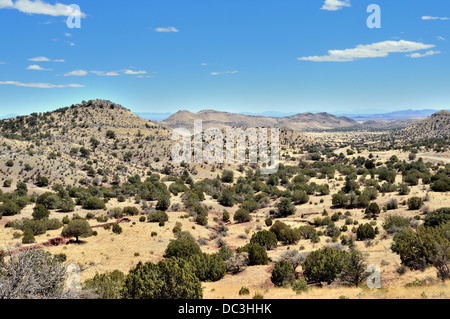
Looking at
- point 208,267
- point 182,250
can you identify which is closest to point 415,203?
point 208,267

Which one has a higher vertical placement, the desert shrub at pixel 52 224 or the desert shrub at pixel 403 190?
the desert shrub at pixel 403 190

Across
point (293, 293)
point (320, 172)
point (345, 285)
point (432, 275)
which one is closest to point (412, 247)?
Answer: point (432, 275)

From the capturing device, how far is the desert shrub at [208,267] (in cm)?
2321

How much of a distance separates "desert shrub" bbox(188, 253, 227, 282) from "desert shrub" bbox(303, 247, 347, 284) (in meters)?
6.64

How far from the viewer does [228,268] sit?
26.1m

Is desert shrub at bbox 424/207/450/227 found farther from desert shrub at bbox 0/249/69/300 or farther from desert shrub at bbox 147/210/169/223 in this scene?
desert shrub at bbox 0/249/69/300

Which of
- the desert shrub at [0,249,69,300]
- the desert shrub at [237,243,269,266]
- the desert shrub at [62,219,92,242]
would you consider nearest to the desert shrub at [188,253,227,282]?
the desert shrub at [237,243,269,266]

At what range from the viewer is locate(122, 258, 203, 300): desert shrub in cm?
1541

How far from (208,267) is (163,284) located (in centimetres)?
879

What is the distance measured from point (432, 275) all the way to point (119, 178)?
70646mm

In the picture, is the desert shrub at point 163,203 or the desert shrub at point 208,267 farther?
the desert shrub at point 163,203

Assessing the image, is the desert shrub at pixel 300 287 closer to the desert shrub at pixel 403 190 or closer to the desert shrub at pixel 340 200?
the desert shrub at pixel 340 200

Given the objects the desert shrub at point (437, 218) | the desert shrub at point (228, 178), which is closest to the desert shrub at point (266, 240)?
the desert shrub at point (437, 218)

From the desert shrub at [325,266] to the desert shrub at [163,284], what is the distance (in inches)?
341
